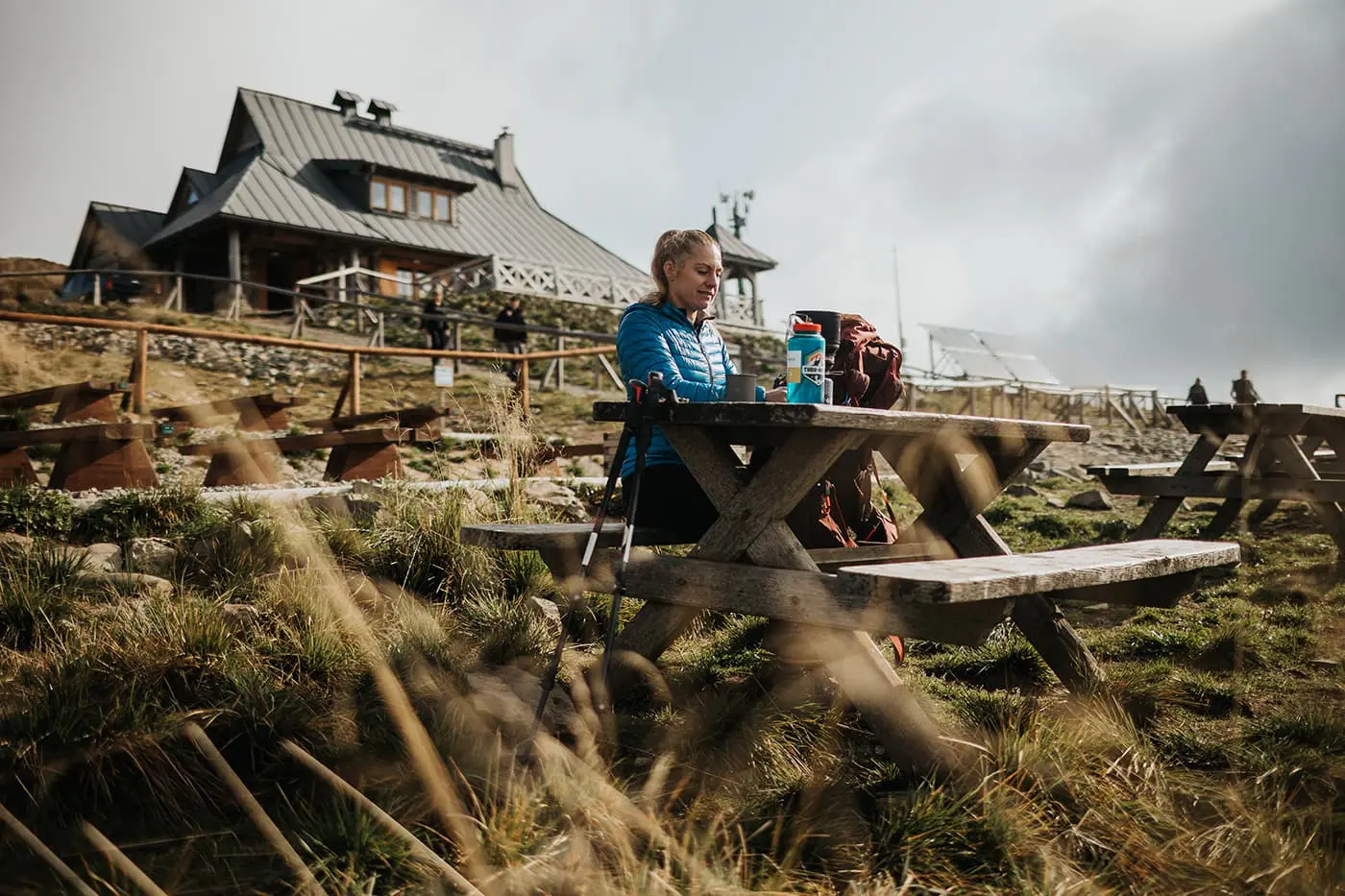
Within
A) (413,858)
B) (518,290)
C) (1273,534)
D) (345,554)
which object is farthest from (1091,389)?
(413,858)

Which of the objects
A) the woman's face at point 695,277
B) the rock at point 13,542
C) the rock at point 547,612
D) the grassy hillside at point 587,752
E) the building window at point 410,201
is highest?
the building window at point 410,201

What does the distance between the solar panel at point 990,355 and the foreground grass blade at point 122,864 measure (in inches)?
937

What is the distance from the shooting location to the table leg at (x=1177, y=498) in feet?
18.1

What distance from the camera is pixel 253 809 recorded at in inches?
81.7

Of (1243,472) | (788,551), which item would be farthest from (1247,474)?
(788,551)

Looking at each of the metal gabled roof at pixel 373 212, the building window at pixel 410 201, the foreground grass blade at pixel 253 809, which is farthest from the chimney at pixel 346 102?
the foreground grass blade at pixel 253 809

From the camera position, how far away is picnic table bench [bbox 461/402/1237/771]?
2340 millimetres

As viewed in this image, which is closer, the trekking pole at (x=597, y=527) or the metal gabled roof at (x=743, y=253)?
the trekking pole at (x=597, y=527)

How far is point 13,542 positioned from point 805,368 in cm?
324

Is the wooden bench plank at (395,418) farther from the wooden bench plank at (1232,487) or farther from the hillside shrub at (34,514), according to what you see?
the wooden bench plank at (1232,487)

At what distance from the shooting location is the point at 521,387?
32.1ft

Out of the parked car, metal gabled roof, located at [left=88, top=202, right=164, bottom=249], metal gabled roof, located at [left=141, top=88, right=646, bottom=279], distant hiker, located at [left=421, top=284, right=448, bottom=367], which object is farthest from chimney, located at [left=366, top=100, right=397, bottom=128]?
distant hiker, located at [left=421, top=284, right=448, bottom=367]

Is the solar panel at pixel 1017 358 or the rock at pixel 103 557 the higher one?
the solar panel at pixel 1017 358

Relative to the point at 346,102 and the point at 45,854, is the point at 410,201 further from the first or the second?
the point at 45,854
